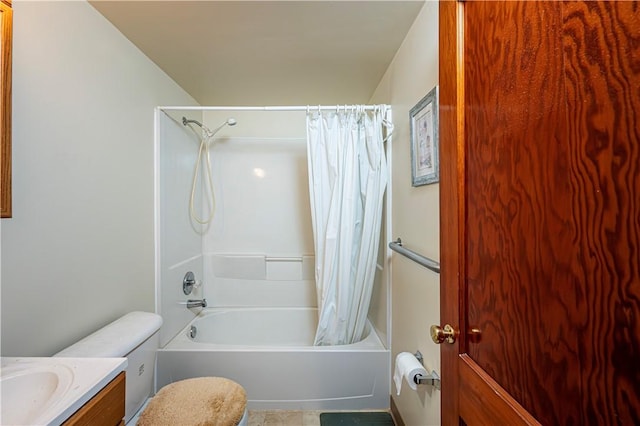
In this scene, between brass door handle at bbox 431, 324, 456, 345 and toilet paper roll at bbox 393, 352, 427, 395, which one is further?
toilet paper roll at bbox 393, 352, 427, 395

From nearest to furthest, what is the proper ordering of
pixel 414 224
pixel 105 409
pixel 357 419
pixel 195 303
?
pixel 105 409 < pixel 414 224 < pixel 357 419 < pixel 195 303

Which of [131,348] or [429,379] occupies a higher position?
[131,348]

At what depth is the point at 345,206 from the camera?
6.06ft

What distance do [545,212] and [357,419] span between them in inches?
70.0

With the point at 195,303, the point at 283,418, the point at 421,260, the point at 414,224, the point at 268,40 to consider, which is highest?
the point at 268,40

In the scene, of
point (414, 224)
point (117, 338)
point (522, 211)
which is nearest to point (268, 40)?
point (414, 224)

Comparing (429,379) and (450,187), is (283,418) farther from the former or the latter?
(450,187)

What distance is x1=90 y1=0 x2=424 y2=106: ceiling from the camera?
1282mm

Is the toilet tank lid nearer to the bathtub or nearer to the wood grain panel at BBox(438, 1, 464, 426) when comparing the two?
the bathtub

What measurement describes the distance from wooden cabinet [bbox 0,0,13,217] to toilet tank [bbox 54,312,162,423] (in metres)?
0.57

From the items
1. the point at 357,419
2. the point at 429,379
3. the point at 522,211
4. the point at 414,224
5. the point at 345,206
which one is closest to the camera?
the point at 522,211

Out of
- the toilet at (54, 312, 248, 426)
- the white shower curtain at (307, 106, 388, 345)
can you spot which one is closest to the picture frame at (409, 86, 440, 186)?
the white shower curtain at (307, 106, 388, 345)

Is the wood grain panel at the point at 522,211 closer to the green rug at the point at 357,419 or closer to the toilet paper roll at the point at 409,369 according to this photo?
the toilet paper roll at the point at 409,369

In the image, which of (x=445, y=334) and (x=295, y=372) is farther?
(x=295, y=372)
